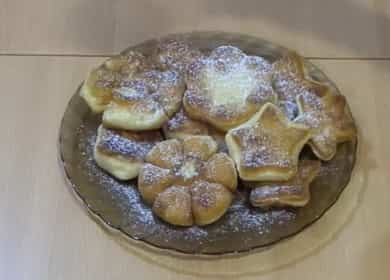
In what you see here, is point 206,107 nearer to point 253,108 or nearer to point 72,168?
point 253,108

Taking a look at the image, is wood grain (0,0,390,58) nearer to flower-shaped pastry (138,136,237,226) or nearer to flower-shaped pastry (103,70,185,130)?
flower-shaped pastry (103,70,185,130)

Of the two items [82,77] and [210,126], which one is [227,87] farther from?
[82,77]

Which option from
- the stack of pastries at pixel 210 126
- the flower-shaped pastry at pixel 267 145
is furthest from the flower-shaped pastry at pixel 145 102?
the flower-shaped pastry at pixel 267 145

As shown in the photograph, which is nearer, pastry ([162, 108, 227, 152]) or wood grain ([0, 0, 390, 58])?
pastry ([162, 108, 227, 152])

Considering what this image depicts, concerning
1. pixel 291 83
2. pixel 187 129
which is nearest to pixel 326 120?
pixel 291 83

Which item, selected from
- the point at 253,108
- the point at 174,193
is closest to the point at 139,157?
the point at 174,193

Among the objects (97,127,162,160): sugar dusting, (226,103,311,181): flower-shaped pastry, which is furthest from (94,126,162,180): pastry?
(226,103,311,181): flower-shaped pastry
